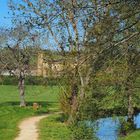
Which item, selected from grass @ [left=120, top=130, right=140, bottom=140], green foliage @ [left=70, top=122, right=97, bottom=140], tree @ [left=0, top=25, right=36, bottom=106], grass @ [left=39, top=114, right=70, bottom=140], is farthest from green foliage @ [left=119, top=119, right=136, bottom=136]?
tree @ [left=0, top=25, right=36, bottom=106]

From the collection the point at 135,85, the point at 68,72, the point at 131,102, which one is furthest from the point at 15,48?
the point at 68,72

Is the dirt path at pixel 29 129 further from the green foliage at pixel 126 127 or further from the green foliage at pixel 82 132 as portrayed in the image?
the green foliage at pixel 126 127

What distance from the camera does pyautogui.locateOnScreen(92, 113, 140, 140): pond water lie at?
23.7m

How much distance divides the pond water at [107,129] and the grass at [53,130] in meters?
1.84

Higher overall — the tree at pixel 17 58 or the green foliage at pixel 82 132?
the tree at pixel 17 58

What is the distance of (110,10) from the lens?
30.9ft

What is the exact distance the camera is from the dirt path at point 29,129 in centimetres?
2018

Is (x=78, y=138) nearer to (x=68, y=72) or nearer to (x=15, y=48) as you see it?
(x=68, y=72)

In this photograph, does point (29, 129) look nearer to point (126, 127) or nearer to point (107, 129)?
point (107, 129)

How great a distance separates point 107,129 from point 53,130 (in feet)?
14.6

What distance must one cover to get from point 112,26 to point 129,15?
0.40 meters

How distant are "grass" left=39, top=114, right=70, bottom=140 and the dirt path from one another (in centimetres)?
34

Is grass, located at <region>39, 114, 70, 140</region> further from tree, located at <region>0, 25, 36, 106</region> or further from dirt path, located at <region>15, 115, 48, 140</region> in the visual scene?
tree, located at <region>0, 25, 36, 106</region>

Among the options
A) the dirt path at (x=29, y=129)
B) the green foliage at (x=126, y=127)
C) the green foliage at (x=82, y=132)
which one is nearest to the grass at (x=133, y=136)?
the green foliage at (x=126, y=127)
